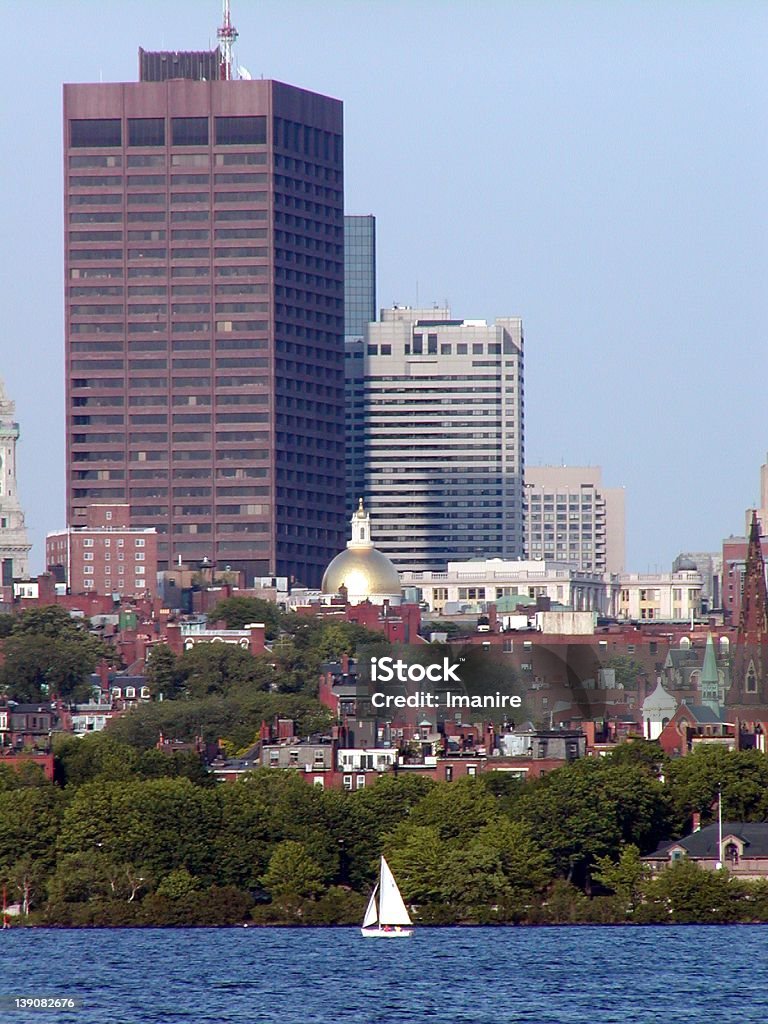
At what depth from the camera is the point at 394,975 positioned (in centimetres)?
12469

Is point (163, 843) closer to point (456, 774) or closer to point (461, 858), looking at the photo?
point (461, 858)

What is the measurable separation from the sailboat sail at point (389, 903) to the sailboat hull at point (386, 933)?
0.26 metres

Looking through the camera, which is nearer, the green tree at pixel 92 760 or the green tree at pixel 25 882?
the green tree at pixel 25 882

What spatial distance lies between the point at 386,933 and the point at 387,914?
72cm

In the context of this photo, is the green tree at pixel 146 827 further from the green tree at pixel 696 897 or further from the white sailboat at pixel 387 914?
the green tree at pixel 696 897

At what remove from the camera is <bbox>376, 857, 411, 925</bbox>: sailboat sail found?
137125mm

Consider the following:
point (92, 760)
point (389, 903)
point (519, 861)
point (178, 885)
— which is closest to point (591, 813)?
point (519, 861)

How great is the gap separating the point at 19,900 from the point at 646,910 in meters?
24.8

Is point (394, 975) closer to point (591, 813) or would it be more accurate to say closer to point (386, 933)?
point (386, 933)

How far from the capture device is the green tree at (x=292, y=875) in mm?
146000

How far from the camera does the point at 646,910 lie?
14288 cm

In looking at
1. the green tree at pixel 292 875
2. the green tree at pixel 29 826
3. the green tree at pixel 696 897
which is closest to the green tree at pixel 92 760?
the green tree at pixel 29 826

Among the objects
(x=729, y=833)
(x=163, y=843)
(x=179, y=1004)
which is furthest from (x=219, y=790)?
(x=179, y=1004)

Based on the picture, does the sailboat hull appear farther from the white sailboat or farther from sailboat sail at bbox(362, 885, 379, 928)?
sailboat sail at bbox(362, 885, 379, 928)
